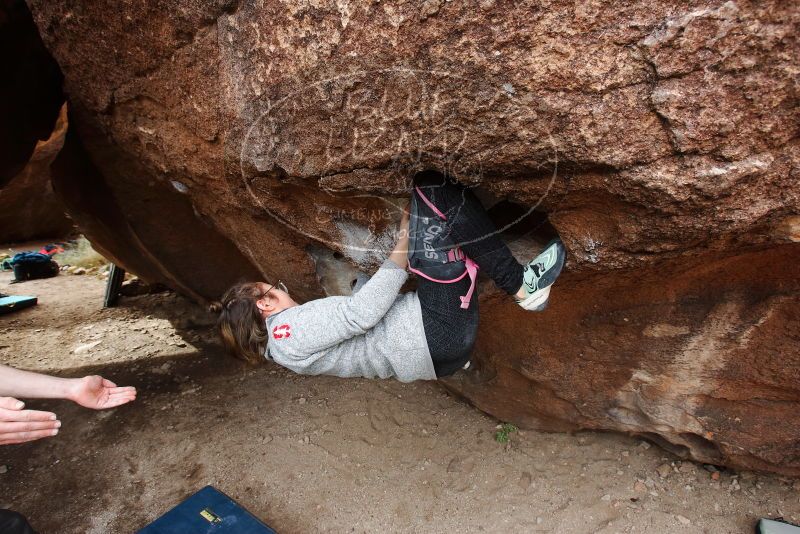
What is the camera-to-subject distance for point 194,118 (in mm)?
1793

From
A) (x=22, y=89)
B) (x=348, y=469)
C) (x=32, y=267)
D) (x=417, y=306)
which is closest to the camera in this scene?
(x=417, y=306)

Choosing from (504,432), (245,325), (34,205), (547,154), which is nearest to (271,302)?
(245,325)

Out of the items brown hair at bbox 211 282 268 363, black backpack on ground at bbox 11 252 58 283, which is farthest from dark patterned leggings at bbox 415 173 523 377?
black backpack on ground at bbox 11 252 58 283

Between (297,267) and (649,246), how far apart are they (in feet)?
4.92

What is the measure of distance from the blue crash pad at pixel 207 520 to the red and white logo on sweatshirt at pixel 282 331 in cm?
82

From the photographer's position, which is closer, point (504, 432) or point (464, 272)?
point (464, 272)

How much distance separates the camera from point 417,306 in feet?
5.66

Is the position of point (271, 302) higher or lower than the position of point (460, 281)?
lower

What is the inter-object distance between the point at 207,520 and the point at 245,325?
83cm

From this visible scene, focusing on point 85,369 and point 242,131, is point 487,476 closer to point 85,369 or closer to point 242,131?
point 242,131

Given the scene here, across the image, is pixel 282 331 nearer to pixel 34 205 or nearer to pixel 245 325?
pixel 245 325

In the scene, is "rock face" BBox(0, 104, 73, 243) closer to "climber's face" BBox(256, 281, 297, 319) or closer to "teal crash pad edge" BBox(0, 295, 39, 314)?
"teal crash pad edge" BBox(0, 295, 39, 314)

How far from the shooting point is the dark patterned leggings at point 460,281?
157 centimetres

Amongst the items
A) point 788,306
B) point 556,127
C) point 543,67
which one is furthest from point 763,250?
point 543,67
